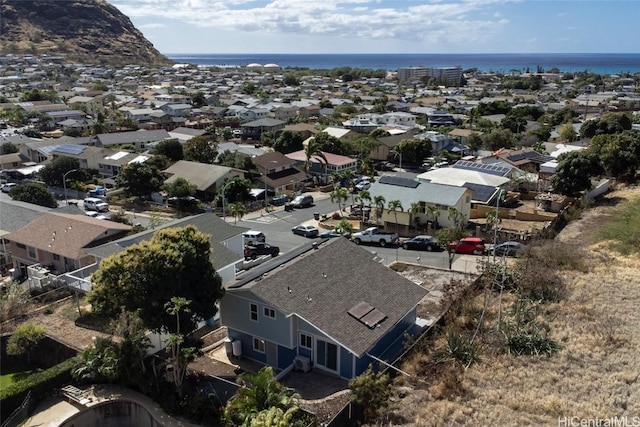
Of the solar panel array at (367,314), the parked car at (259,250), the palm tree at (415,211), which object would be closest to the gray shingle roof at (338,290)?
the solar panel array at (367,314)

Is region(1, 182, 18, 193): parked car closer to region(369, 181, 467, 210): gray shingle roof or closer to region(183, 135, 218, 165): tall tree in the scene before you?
region(183, 135, 218, 165): tall tree

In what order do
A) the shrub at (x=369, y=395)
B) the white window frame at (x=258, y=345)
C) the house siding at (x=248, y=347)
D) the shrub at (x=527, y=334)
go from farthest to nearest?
the house siding at (x=248, y=347) < the white window frame at (x=258, y=345) < the shrub at (x=527, y=334) < the shrub at (x=369, y=395)

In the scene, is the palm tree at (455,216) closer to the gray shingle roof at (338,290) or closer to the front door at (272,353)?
the gray shingle roof at (338,290)

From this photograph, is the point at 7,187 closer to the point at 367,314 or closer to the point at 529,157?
the point at 367,314

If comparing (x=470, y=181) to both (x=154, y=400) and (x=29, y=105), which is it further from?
(x=29, y=105)

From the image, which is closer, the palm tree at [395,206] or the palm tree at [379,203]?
the palm tree at [395,206]

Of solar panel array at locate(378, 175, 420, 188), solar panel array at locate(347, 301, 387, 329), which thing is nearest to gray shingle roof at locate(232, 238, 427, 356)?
solar panel array at locate(347, 301, 387, 329)
